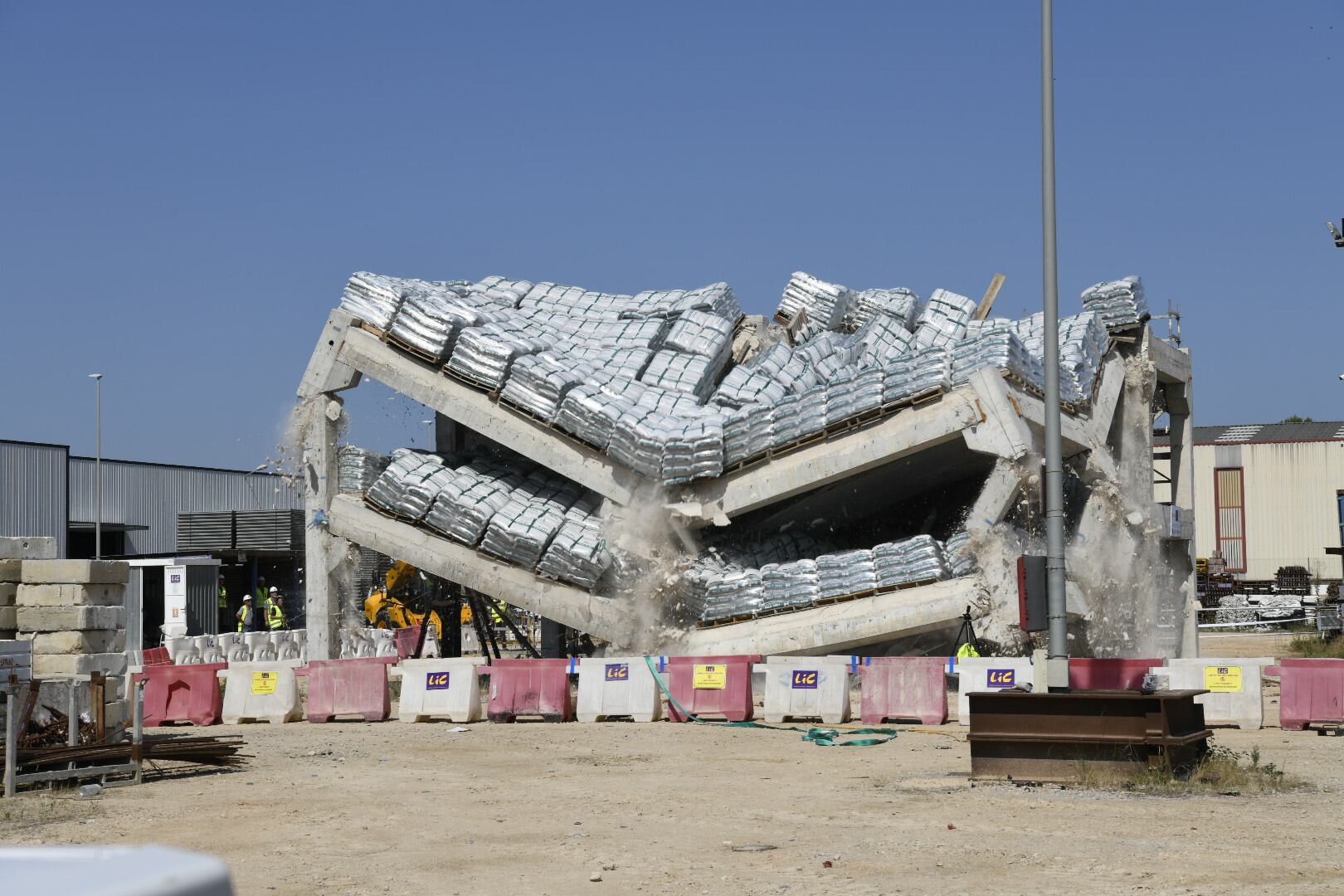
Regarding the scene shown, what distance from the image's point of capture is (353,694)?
22.0 meters

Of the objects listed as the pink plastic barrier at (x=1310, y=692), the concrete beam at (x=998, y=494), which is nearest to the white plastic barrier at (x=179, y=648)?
the concrete beam at (x=998, y=494)

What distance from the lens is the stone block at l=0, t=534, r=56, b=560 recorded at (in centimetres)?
1569

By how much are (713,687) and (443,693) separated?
3798 millimetres

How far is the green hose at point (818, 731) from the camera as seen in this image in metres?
18.0

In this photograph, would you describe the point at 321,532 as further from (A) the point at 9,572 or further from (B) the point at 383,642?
(A) the point at 9,572

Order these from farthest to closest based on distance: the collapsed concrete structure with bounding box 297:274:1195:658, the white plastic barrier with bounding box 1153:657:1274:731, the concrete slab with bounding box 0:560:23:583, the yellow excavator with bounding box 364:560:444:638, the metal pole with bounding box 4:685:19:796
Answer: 1. the yellow excavator with bounding box 364:560:444:638
2. the collapsed concrete structure with bounding box 297:274:1195:658
3. the white plastic barrier with bounding box 1153:657:1274:731
4. the concrete slab with bounding box 0:560:23:583
5. the metal pole with bounding box 4:685:19:796

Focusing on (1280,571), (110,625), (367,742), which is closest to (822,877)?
(110,625)

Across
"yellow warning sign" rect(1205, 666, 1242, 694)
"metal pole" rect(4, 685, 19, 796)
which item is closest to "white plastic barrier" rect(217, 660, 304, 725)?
"metal pole" rect(4, 685, 19, 796)

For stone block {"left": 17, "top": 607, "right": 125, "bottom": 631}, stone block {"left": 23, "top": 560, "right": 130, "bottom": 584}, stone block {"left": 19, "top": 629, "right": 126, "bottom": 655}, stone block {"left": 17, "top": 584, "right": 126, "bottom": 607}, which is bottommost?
stone block {"left": 19, "top": 629, "right": 126, "bottom": 655}

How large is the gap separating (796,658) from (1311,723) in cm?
649

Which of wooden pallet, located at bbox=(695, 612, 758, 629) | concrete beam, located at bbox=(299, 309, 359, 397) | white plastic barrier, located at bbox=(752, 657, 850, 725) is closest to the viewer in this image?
white plastic barrier, located at bbox=(752, 657, 850, 725)

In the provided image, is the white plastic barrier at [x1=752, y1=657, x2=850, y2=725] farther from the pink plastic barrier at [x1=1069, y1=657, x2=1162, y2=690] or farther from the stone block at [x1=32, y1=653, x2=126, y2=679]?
the stone block at [x1=32, y1=653, x2=126, y2=679]

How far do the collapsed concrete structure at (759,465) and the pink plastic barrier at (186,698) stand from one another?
23.3ft

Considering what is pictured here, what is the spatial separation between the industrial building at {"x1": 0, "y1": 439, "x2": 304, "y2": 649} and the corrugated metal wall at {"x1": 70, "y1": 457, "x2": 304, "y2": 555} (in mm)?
36
